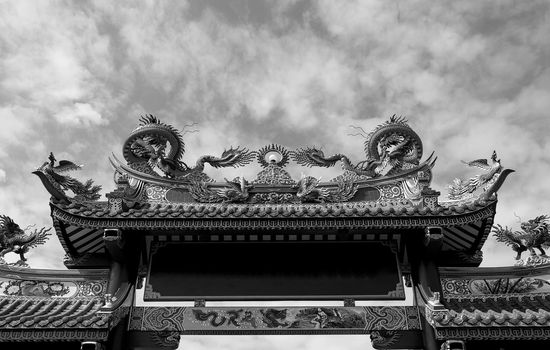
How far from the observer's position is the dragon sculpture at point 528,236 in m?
11.6

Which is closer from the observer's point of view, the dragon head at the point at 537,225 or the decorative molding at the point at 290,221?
the decorative molding at the point at 290,221

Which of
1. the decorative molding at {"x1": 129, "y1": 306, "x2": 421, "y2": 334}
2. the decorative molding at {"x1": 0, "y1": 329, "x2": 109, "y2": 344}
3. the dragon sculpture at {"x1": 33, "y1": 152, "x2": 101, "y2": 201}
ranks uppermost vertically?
the dragon sculpture at {"x1": 33, "y1": 152, "x2": 101, "y2": 201}

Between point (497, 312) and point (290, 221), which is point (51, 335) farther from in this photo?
point (497, 312)

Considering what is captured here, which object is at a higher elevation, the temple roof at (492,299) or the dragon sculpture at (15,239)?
the dragon sculpture at (15,239)

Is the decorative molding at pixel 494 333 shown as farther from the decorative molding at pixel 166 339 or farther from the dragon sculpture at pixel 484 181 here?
the decorative molding at pixel 166 339

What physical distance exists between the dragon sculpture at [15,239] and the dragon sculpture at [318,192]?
6441 millimetres

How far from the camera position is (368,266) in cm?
1112

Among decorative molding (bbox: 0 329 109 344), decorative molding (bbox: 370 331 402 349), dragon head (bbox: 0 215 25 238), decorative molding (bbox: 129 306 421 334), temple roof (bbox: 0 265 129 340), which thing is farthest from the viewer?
dragon head (bbox: 0 215 25 238)

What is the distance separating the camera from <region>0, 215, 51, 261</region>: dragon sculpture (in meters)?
11.8

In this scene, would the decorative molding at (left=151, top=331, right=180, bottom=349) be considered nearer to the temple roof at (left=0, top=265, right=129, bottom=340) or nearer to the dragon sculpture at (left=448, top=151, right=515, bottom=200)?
the temple roof at (left=0, top=265, right=129, bottom=340)

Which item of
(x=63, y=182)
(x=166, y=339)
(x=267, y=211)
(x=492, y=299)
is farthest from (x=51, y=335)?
(x=492, y=299)

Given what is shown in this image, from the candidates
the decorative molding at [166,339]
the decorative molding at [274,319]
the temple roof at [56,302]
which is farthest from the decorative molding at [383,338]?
the temple roof at [56,302]

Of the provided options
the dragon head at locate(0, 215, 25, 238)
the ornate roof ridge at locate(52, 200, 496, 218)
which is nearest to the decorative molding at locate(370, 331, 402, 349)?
the ornate roof ridge at locate(52, 200, 496, 218)

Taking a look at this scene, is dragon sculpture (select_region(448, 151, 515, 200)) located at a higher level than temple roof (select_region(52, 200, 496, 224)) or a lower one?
higher
